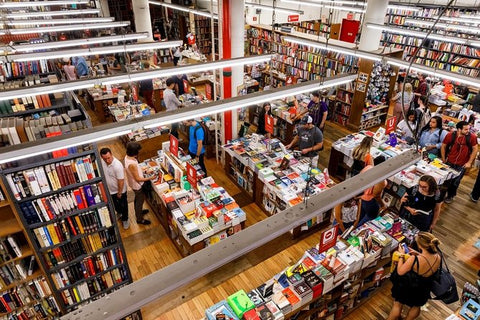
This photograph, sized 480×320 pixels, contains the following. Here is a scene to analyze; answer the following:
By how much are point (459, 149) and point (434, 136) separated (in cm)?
73

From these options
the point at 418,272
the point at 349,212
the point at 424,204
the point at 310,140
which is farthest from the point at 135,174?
the point at 424,204

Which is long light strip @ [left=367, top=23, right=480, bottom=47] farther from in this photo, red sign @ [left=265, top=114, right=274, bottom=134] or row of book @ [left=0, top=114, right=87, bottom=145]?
row of book @ [left=0, top=114, right=87, bottom=145]

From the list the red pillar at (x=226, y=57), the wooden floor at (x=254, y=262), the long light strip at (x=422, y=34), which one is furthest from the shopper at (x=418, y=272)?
the long light strip at (x=422, y=34)

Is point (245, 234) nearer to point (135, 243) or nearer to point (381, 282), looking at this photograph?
point (381, 282)

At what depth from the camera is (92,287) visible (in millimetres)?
4559

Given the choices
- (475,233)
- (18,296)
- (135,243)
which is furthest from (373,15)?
(18,296)

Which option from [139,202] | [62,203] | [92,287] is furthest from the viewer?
[139,202]

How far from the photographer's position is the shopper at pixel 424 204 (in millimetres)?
4731

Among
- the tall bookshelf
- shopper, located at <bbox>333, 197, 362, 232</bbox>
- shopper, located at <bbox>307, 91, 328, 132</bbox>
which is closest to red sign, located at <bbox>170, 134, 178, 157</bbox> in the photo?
shopper, located at <bbox>333, 197, 362, 232</bbox>

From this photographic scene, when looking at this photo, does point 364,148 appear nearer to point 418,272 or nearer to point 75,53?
point 418,272

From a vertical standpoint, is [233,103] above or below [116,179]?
Result: above

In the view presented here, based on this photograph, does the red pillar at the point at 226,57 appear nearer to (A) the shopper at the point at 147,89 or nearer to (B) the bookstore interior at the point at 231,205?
(B) the bookstore interior at the point at 231,205

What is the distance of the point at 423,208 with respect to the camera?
4949 millimetres

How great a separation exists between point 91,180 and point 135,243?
242cm
